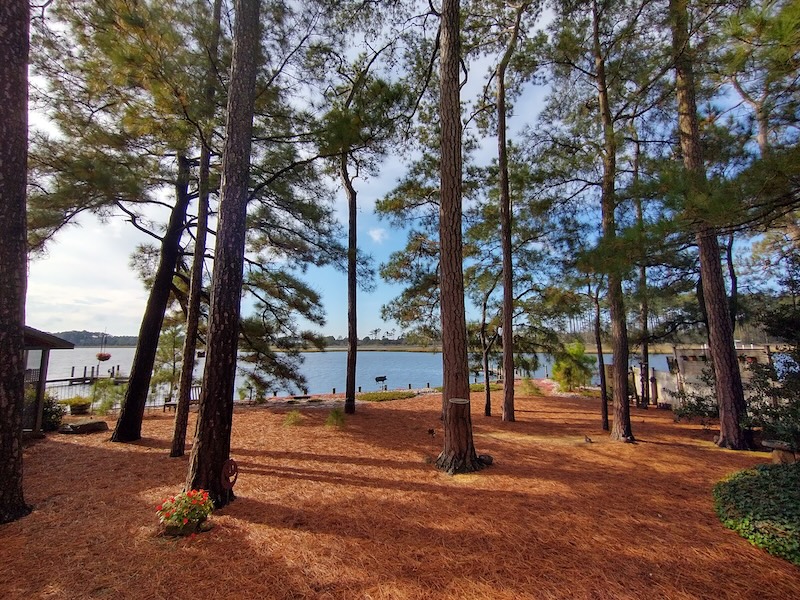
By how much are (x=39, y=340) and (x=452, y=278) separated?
781cm

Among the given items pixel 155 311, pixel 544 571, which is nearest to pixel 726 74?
pixel 544 571

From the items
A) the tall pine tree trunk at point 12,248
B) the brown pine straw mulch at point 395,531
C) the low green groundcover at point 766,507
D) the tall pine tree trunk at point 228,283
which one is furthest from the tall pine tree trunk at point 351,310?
the low green groundcover at point 766,507

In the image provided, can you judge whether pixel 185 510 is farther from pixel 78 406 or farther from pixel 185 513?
pixel 78 406

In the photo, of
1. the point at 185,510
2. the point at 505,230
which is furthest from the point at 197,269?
the point at 505,230

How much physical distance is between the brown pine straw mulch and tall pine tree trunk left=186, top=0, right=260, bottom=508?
499 millimetres

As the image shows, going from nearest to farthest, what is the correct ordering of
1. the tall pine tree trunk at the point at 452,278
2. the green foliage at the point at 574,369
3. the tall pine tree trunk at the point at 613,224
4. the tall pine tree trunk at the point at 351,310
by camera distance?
the tall pine tree trunk at the point at 452,278, the tall pine tree trunk at the point at 613,224, the tall pine tree trunk at the point at 351,310, the green foliage at the point at 574,369

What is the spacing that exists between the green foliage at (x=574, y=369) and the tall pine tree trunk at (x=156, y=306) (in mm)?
12174

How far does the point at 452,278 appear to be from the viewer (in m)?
4.68

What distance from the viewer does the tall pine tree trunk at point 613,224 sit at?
19.4 feet

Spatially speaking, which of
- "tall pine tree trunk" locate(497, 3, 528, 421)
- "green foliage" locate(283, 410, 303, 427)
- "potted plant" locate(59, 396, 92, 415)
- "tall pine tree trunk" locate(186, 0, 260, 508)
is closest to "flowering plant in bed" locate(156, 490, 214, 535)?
"tall pine tree trunk" locate(186, 0, 260, 508)

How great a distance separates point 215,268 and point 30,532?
2593 millimetres

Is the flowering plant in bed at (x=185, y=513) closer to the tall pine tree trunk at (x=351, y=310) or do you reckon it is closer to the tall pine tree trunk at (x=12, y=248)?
the tall pine tree trunk at (x=12, y=248)

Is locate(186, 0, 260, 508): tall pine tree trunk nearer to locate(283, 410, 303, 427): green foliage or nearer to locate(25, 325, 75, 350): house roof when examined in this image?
locate(283, 410, 303, 427): green foliage

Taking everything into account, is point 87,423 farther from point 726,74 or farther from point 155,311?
point 726,74
